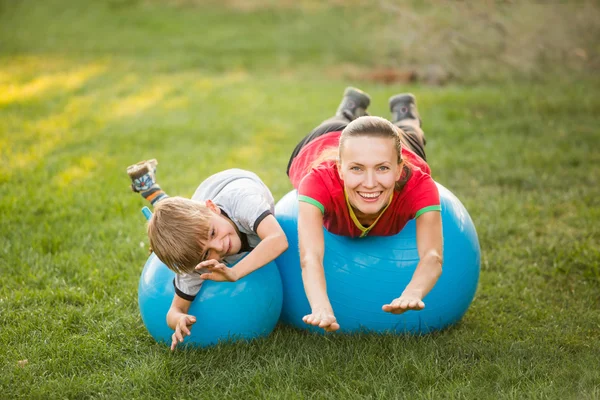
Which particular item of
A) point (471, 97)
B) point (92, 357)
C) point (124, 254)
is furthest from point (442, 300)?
point (471, 97)

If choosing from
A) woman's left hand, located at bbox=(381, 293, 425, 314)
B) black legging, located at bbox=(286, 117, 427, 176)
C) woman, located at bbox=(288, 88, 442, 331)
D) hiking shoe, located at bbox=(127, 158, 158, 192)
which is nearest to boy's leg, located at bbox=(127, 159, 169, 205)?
hiking shoe, located at bbox=(127, 158, 158, 192)

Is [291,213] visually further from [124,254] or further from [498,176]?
[498,176]

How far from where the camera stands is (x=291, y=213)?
3.94m

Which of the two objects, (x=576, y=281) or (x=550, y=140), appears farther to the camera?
(x=550, y=140)

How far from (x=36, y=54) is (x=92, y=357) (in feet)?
36.7

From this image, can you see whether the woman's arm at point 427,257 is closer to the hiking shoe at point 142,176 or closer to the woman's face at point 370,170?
the woman's face at point 370,170

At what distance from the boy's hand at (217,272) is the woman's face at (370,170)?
2.61 ft

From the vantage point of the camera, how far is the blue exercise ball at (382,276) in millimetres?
3658

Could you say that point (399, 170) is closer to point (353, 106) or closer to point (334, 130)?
point (334, 130)

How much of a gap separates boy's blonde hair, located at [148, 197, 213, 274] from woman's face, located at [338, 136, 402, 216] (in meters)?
0.87

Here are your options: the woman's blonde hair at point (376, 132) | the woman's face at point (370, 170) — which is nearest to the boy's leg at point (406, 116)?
the woman's blonde hair at point (376, 132)

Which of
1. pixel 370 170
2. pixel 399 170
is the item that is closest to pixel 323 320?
pixel 370 170

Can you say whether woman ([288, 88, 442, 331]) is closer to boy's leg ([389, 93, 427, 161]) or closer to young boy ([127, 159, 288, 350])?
young boy ([127, 159, 288, 350])

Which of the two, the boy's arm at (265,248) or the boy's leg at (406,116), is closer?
the boy's arm at (265,248)
